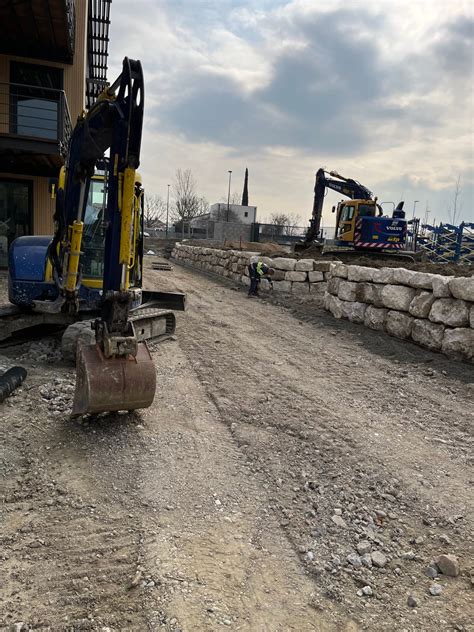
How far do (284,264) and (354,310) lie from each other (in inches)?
178

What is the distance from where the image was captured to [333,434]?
456 centimetres

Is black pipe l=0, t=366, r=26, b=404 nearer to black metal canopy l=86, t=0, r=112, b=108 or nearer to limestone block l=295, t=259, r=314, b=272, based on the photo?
limestone block l=295, t=259, r=314, b=272

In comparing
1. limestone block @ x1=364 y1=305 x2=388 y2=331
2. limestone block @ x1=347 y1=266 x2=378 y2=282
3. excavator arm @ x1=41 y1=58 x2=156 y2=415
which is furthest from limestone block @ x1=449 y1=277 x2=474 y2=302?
excavator arm @ x1=41 y1=58 x2=156 y2=415

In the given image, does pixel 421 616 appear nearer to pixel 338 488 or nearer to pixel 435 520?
pixel 435 520

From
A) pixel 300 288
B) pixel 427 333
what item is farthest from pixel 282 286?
pixel 427 333

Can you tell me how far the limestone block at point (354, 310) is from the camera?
9.73 meters

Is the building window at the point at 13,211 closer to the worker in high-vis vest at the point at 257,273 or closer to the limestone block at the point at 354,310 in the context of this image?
the worker in high-vis vest at the point at 257,273

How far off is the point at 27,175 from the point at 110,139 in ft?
41.6

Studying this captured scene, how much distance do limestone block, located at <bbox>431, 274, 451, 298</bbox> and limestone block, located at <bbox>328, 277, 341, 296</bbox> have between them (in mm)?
3228

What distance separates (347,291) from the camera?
10.2 metres

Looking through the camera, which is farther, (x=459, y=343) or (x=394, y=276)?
(x=394, y=276)

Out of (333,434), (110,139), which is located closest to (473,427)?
(333,434)

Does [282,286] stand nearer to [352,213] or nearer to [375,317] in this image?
[375,317]

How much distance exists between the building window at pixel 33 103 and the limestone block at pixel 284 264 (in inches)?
314
